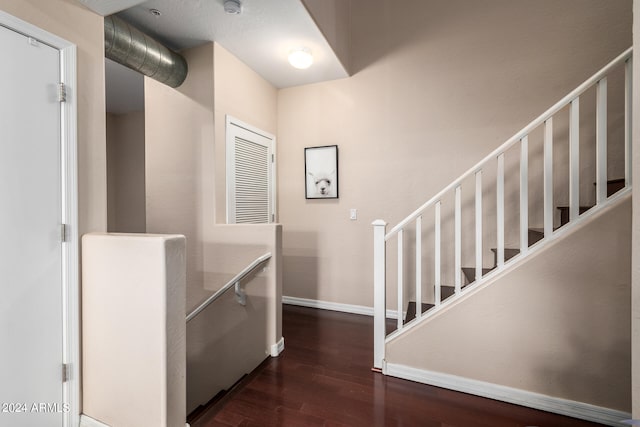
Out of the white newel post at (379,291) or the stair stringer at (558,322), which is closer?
the stair stringer at (558,322)

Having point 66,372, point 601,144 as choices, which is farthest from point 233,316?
point 601,144

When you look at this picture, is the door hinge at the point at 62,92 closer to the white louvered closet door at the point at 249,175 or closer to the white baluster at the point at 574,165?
the white louvered closet door at the point at 249,175

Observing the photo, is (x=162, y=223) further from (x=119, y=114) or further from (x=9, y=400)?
(x=119, y=114)

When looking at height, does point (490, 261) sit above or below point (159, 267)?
below

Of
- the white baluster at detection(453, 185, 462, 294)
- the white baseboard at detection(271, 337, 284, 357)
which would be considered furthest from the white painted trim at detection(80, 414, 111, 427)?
the white baluster at detection(453, 185, 462, 294)

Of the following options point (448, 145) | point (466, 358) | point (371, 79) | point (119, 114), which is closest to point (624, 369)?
point (466, 358)

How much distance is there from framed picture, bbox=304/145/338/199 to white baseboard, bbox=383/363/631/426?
1.95 m

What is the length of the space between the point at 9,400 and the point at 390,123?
3.47 meters

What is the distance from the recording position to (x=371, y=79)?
309 cm

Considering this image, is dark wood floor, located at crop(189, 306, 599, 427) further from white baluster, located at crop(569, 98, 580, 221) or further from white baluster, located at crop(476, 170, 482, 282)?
white baluster, located at crop(569, 98, 580, 221)

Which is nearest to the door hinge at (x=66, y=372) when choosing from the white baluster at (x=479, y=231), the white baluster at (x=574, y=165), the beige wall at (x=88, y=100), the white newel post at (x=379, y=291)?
the beige wall at (x=88, y=100)

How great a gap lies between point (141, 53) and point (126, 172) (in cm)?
330

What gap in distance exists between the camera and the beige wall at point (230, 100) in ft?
8.47

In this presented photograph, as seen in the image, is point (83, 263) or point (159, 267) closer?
point (159, 267)
